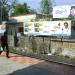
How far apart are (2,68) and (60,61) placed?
3573mm

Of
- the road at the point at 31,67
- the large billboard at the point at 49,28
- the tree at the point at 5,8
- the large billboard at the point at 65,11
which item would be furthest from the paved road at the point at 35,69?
the tree at the point at 5,8

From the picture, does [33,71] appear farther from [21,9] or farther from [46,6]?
[21,9]

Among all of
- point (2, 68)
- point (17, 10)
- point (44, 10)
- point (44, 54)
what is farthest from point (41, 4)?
point (2, 68)

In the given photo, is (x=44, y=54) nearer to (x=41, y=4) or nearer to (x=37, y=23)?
(x=37, y=23)

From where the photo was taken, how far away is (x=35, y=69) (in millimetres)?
14625

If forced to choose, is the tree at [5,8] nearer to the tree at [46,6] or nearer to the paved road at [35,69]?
Result: the tree at [46,6]

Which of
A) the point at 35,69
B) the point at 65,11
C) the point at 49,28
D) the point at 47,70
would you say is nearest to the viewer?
the point at 47,70

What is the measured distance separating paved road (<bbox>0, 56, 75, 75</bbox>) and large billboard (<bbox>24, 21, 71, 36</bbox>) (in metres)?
5.48

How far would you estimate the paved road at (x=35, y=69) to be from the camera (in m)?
13.7

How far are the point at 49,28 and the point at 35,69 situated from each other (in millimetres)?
8915

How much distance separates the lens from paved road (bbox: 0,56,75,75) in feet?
44.8

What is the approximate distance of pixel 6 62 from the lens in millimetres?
17047

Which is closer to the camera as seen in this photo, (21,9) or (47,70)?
(47,70)

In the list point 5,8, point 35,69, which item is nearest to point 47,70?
point 35,69
